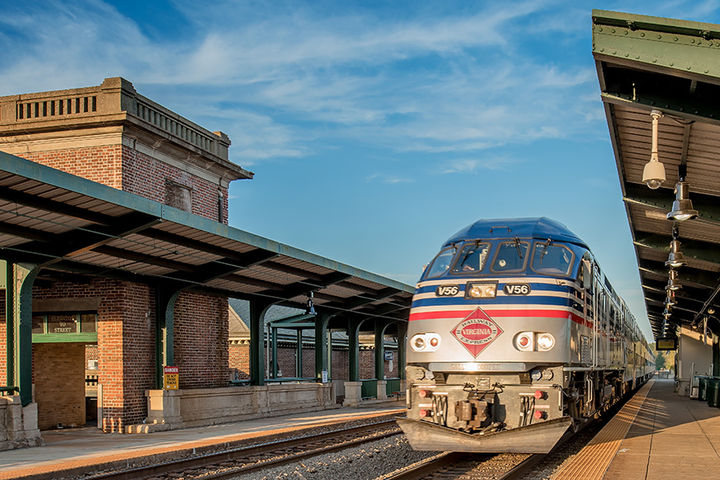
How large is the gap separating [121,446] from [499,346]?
7.84 metres

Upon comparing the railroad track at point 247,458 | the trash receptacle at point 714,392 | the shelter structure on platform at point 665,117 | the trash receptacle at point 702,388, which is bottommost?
the trash receptacle at point 702,388

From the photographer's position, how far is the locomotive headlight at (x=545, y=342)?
11.1 metres

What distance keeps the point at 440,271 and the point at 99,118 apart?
1038cm

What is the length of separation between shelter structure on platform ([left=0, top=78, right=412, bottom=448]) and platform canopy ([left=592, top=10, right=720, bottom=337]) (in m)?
7.78

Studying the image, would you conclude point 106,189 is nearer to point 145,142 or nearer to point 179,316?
point 145,142

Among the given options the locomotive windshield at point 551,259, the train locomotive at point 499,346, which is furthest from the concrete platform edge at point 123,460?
the locomotive windshield at point 551,259

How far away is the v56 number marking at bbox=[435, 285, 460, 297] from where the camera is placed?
38.4ft

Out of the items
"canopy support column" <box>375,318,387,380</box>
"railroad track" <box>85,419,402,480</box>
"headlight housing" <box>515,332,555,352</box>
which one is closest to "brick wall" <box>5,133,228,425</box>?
"railroad track" <box>85,419,402,480</box>

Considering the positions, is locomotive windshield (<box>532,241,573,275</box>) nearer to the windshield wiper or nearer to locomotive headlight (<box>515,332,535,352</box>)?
the windshield wiper

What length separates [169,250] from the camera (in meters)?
16.6

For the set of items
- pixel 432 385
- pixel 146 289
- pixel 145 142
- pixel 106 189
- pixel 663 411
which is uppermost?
pixel 145 142

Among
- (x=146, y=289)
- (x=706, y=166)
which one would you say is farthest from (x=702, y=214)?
(x=146, y=289)

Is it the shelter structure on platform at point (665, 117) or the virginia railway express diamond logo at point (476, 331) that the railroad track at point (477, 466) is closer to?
the virginia railway express diamond logo at point (476, 331)

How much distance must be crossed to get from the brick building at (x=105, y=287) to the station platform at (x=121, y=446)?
4.69 feet
